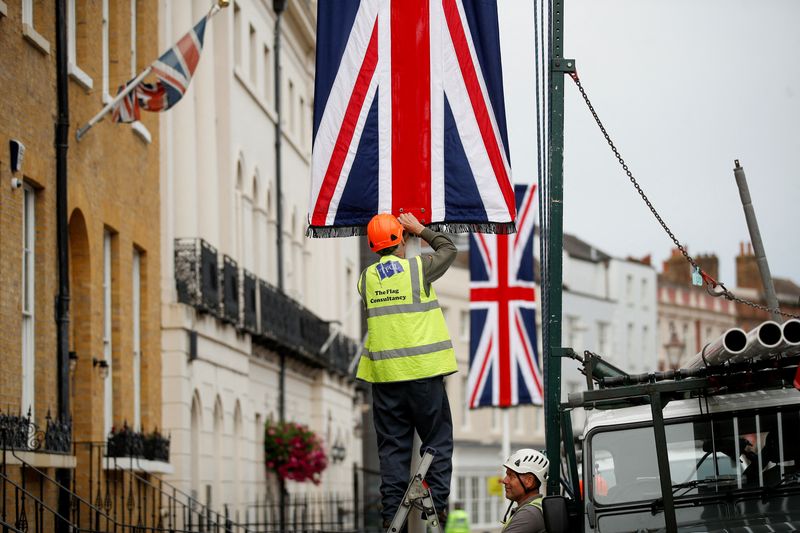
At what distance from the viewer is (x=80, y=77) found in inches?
778

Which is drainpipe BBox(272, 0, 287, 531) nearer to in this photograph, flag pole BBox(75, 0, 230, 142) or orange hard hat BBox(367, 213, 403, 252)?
flag pole BBox(75, 0, 230, 142)

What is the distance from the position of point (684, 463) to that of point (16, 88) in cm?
929

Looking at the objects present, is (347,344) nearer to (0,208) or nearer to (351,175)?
(0,208)

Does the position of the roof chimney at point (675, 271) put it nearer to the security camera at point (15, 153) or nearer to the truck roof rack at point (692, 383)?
the security camera at point (15, 153)

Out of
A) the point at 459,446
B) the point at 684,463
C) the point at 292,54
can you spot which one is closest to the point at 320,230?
the point at 684,463

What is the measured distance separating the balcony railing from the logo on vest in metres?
16.0

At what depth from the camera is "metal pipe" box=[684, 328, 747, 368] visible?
9438 mm

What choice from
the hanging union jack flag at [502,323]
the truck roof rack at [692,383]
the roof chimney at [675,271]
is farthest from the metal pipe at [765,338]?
the roof chimney at [675,271]

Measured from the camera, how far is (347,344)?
45.2 m

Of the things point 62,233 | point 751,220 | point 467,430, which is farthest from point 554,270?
point 467,430

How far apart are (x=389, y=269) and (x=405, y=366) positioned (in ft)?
1.94

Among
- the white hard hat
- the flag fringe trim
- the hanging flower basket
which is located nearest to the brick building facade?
the flag fringe trim

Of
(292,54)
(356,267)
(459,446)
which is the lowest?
(459,446)

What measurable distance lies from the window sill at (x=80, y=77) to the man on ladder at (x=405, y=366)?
33.3 ft
